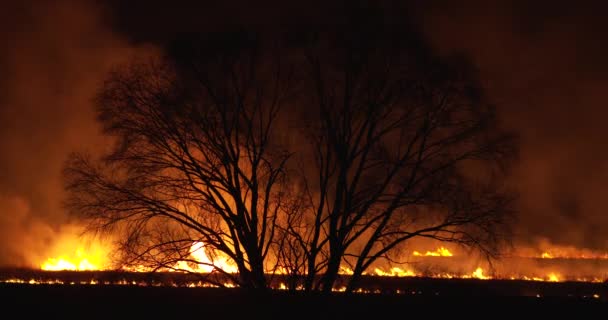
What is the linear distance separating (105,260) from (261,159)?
9.41 metres

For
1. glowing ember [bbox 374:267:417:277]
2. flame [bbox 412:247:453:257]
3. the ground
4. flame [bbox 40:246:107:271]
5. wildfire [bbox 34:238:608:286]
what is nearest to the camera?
the ground

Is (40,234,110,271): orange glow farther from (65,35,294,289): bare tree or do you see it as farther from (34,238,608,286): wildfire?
(65,35,294,289): bare tree

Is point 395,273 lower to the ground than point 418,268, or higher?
lower

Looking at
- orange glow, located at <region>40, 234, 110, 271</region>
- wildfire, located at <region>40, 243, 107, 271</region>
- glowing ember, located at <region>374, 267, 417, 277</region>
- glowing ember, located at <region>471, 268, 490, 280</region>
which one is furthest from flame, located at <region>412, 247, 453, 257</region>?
orange glow, located at <region>40, 234, 110, 271</region>

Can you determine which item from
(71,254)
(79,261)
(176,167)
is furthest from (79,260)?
(176,167)

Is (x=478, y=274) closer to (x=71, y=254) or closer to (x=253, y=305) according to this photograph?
(x=253, y=305)

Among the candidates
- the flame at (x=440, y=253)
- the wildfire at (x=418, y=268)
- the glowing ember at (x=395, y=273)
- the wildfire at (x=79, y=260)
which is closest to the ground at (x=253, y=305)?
the glowing ember at (x=395, y=273)

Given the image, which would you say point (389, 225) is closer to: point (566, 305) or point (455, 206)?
point (455, 206)

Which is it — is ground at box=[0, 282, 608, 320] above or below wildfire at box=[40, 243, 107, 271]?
below

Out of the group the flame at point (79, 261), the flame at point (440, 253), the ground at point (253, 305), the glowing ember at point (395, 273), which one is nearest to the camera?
the ground at point (253, 305)

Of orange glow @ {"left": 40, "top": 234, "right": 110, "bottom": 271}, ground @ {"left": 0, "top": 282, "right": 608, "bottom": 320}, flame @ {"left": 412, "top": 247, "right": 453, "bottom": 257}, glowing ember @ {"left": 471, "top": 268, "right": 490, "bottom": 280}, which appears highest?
orange glow @ {"left": 40, "top": 234, "right": 110, "bottom": 271}

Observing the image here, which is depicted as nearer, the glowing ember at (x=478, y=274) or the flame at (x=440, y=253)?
the glowing ember at (x=478, y=274)

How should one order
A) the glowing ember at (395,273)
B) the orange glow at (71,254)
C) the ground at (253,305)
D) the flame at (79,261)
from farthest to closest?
the orange glow at (71,254), the flame at (79,261), the glowing ember at (395,273), the ground at (253,305)

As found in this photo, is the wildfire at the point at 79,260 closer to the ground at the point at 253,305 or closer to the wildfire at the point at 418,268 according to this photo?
the wildfire at the point at 418,268
